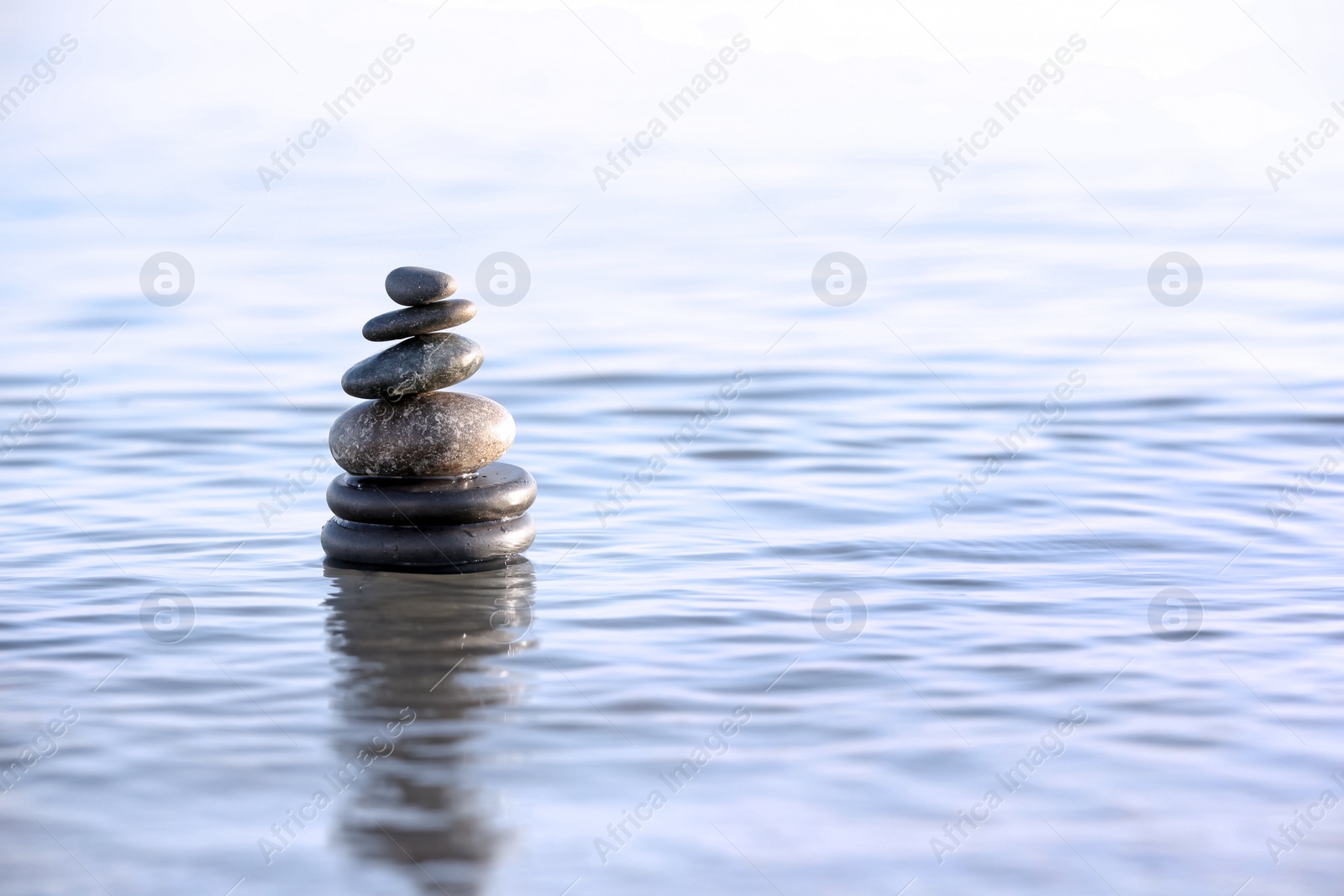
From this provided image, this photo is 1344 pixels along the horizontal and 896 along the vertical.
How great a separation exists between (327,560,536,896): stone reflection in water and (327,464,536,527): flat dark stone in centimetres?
30

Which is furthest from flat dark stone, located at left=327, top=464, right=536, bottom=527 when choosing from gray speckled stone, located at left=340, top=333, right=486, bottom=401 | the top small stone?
the top small stone

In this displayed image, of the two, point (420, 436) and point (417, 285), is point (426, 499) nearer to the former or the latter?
point (420, 436)

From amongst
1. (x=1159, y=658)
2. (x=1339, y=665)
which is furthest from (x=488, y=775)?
(x=1339, y=665)

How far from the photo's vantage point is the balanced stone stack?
725cm

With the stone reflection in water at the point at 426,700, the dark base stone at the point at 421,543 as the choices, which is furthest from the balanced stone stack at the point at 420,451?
the stone reflection in water at the point at 426,700

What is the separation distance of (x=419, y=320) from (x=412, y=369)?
0.82 feet

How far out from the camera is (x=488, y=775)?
16.7 feet

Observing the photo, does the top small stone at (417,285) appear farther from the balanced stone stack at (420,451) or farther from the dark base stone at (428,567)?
the dark base stone at (428,567)

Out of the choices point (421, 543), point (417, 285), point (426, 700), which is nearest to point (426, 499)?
point (421, 543)

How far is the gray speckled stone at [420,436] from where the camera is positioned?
7.25 m

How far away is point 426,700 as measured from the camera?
227 inches

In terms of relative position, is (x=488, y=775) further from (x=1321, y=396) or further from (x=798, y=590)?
(x=1321, y=396)

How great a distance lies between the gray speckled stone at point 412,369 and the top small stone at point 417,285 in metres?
0.24

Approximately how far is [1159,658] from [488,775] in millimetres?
2967
